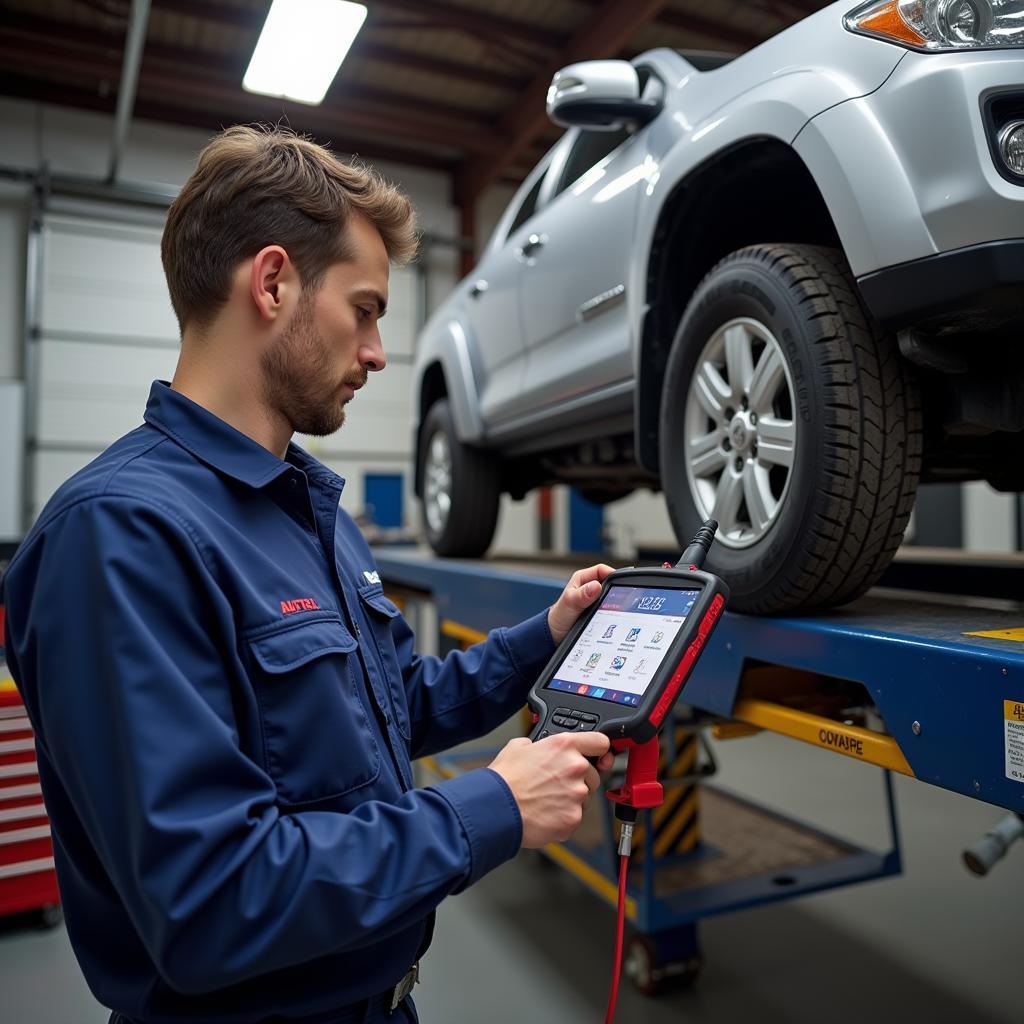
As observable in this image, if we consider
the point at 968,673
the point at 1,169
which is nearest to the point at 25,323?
the point at 1,169

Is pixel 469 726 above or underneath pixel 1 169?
underneath

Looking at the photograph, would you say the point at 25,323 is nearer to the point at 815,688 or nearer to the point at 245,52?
the point at 245,52

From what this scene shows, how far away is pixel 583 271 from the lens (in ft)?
7.85

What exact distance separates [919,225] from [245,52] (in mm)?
7092

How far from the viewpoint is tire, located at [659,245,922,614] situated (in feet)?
4.41

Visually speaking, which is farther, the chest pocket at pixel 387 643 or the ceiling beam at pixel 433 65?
the ceiling beam at pixel 433 65

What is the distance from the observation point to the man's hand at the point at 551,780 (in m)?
0.85

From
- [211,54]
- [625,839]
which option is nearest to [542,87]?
[211,54]

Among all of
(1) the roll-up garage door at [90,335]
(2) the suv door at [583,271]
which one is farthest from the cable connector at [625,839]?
(1) the roll-up garage door at [90,335]

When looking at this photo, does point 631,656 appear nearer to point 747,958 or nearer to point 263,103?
point 747,958

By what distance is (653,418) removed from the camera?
198 cm

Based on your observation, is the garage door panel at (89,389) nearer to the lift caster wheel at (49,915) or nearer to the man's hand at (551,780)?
the lift caster wheel at (49,915)

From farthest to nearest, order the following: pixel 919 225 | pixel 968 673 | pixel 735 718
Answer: pixel 735 718, pixel 919 225, pixel 968 673

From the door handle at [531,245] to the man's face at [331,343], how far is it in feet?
5.64
